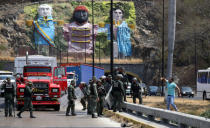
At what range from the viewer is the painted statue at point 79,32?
107m

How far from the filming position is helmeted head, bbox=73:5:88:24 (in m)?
106

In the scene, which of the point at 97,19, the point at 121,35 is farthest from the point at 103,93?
the point at 97,19

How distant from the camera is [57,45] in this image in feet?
354

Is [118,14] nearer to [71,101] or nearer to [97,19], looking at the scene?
[97,19]

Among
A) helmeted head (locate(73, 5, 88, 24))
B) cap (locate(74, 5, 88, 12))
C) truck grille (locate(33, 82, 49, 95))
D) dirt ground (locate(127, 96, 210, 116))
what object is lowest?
dirt ground (locate(127, 96, 210, 116))

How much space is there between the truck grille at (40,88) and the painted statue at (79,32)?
249 feet

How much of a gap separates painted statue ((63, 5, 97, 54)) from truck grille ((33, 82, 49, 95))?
75779 mm

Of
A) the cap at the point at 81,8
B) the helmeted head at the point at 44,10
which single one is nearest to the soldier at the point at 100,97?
the cap at the point at 81,8

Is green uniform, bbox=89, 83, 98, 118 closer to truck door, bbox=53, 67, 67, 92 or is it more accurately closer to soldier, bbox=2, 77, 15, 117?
soldier, bbox=2, 77, 15, 117

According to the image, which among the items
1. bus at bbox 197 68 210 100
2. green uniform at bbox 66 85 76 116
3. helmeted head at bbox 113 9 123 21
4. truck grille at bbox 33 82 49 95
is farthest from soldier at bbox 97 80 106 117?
helmeted head at bbox 113 9 123 21

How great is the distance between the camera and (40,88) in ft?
99.9

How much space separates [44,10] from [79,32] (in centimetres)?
774

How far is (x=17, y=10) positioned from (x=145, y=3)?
27.1 meters

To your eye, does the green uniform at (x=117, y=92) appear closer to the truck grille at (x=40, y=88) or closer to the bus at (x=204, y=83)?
the truck grille at (x=40, y=88)
